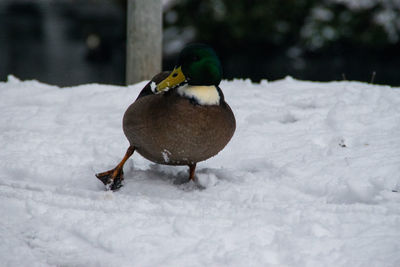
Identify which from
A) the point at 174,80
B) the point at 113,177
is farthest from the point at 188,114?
the point at 113,177

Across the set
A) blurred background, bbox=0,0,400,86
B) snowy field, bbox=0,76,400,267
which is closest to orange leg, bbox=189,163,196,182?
snowy field, bbox=0,76,400,267

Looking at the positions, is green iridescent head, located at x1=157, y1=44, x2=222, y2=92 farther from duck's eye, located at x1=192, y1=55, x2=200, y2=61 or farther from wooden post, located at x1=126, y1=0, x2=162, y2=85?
wooden post, located at x1=126, y1=0, x2=162, y2=85

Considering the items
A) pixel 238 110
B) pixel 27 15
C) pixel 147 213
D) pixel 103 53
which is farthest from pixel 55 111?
pixel 27 15

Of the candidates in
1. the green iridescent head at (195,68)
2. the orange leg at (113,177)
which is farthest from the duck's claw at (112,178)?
the green iridescent head at (195,68)

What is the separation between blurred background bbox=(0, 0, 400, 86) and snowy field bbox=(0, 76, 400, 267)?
5649mm

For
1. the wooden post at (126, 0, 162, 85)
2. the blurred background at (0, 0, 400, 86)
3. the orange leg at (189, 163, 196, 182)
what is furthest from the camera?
the blurred background at (0, 0, 400, 86)

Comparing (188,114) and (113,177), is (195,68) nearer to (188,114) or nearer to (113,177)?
(188,114)

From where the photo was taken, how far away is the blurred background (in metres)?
10.0

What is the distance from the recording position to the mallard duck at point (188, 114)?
2.76 meters

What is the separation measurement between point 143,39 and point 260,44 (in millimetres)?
6498

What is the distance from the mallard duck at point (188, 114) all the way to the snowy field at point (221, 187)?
0.27m

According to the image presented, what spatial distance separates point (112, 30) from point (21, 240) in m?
10.4

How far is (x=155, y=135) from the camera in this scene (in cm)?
282

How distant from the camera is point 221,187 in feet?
9.80
